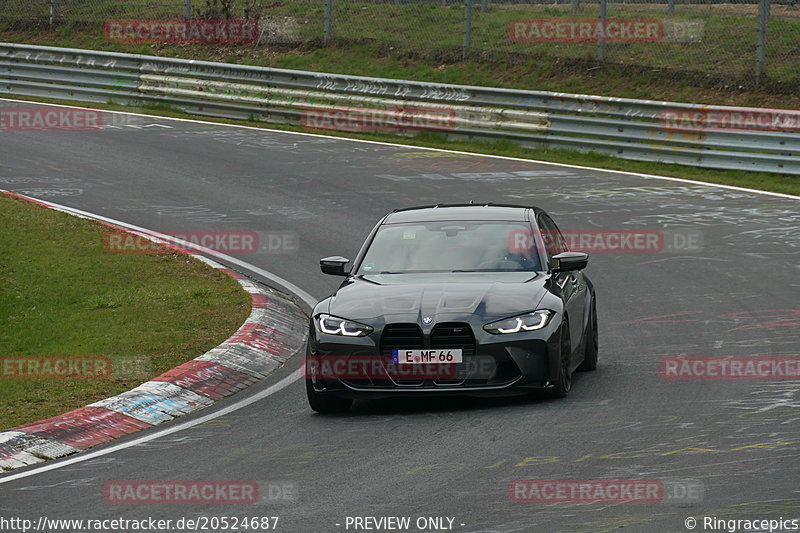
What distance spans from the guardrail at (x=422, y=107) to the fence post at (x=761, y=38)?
10.6ft

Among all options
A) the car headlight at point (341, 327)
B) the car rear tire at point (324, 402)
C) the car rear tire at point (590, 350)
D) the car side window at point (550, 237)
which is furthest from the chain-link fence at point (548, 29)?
the car rear tire at point (324, 402)

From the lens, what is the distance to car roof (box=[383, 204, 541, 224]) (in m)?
11.1

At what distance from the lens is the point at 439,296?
9.59m

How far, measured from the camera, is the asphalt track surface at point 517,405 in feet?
23.0

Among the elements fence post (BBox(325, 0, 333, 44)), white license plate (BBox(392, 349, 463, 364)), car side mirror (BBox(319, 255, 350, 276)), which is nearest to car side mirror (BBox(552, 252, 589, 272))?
white license plate (BBox(392, 349, 463, 364))

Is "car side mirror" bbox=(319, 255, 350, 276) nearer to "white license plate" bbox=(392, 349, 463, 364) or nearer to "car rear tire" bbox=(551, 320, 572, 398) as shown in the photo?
"white license plate" bbox=(392, 349, 463, 364)

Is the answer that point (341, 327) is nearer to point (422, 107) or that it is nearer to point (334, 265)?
point (334, 265)

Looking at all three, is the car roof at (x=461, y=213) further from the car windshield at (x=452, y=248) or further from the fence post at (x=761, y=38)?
the fence post at (x=761, y=38)

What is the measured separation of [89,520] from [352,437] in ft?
7.40

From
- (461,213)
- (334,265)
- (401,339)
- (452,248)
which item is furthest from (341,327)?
(461,213)

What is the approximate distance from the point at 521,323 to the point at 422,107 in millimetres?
16529

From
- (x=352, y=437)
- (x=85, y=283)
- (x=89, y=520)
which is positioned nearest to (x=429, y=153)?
(x=85, y=283)

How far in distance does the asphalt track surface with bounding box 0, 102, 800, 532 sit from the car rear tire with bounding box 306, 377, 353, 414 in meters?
0.11

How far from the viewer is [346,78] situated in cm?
2627
